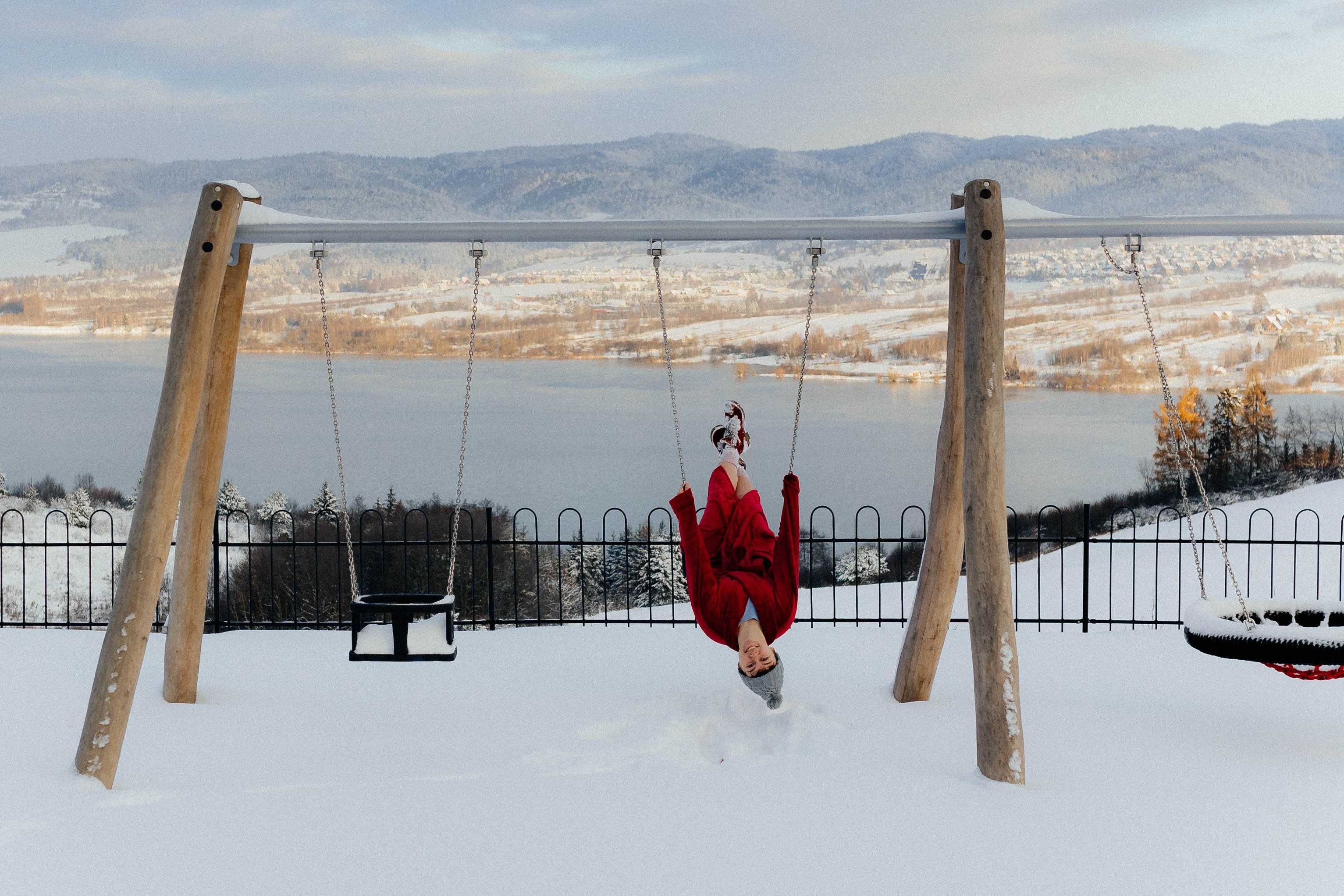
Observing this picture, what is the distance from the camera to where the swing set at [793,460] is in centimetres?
400

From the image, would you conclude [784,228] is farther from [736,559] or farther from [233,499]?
[233,499]

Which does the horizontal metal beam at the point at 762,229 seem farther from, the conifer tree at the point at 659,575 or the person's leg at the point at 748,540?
the conifer tree at the point at 659,575

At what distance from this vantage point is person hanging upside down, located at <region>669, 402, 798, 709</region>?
178 inches

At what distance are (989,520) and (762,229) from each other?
4.92ft

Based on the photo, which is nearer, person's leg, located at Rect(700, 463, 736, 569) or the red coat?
the red coat

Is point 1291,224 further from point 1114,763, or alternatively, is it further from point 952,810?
point 952,810

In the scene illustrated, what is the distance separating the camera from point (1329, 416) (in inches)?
519

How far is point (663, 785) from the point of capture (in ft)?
13.4

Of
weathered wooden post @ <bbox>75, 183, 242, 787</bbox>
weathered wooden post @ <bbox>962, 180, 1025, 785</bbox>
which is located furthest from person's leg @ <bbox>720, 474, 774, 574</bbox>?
weathered wooden post @ <bbox>75, 183, 242, 787</bbox>

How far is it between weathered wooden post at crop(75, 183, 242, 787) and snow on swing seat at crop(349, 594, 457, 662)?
2.88 feet

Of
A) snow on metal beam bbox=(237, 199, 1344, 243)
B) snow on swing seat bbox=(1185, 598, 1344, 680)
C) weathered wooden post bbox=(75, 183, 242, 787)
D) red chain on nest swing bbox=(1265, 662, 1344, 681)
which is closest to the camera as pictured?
weathered wooden post bbox=(75, 183, 242, 787)

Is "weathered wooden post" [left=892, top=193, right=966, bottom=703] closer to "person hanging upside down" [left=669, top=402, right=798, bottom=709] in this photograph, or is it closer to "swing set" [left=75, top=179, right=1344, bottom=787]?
"swing set" [left=75, top=179, right=1344, bottom=787]

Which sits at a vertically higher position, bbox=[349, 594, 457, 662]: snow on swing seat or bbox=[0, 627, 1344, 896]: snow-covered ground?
bbox=[349, 594, 457, 662]: snow on swing seat

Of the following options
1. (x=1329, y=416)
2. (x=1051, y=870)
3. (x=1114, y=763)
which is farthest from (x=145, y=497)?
(x=1329, y=416)
